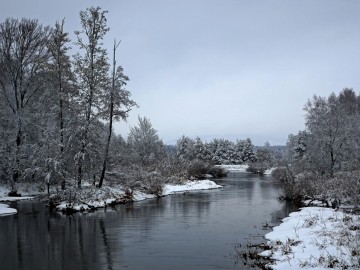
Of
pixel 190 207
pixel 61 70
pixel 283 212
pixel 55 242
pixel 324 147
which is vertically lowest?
pixel 283 212

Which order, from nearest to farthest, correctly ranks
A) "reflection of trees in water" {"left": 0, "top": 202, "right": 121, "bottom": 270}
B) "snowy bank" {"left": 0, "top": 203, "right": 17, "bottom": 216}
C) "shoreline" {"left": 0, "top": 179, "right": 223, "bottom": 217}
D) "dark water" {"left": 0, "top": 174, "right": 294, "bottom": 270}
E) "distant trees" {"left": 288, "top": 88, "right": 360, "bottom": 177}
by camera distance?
"reflection of trees in water" {"left": 0, "top": 202, "right": 121, "bottom": 270}, "dark water" {"left": 0, "top": 174, "right": 294, "bottom": 270}, "snowy bank" {"left": 0, "top": 203, "right": 17, "bottom": 216}, "shoreline" {"left": 0, "top": 179, "right": 223, "bottom": 217}, "distant trees" {"left": 288, "top": 88, "right": 360, "bottom": 177}

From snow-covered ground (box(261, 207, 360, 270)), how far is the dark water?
157 centimetres

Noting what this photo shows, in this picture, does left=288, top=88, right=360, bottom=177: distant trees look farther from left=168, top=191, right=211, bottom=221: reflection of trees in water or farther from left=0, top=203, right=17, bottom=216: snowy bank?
left=0, top=203, right=17, bottom=216: snowy bank

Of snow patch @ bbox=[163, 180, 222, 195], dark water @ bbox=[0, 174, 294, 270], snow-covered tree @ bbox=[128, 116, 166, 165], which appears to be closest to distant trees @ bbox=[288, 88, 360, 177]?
dark water @ bbox=[0, 174, 294, 270]

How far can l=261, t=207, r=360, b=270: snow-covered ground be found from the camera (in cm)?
1052

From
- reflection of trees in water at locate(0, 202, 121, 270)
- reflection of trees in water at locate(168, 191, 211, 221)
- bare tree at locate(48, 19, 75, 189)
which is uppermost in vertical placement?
bare tree at locate(48, 19, 75, 189)

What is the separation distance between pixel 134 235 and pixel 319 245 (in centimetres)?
882

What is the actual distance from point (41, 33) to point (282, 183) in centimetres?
2566

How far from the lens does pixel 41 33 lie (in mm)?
34156

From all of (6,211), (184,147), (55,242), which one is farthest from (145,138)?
(55,242)

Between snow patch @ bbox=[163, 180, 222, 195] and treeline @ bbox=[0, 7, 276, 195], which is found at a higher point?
treeline @ bbox=[0, 7, 276, 195]

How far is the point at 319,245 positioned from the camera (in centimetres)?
1230

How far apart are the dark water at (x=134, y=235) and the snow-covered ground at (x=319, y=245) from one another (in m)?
1.57

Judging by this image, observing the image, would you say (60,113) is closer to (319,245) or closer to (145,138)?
(319,245)
